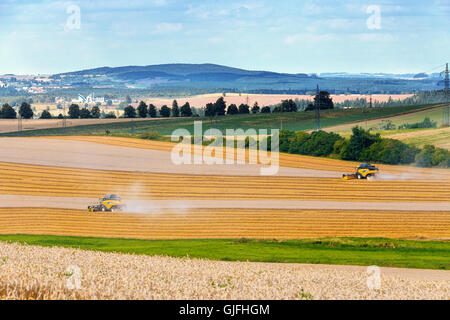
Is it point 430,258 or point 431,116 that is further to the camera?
point 431,116

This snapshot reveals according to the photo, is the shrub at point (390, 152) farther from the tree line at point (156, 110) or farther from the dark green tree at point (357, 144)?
the tree line at point (156, 110)

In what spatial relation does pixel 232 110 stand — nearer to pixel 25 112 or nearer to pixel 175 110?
pixel 175 110

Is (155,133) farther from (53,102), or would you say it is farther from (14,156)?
(53,102)

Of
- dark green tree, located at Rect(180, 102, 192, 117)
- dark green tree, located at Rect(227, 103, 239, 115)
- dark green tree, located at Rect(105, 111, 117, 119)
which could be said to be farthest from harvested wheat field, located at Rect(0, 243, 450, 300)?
dark green tree, located at Rect(227, 103, 239, 115)

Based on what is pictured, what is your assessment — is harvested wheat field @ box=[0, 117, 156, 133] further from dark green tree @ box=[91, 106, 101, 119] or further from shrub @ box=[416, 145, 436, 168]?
shrub @ box=[416, 145, 436, 168]
